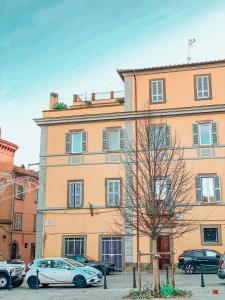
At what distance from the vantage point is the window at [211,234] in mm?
26016

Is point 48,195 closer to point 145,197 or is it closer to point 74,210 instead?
point 74,210

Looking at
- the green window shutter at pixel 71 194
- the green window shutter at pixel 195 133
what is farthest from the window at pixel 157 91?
the green window shutter at pixel 71 194

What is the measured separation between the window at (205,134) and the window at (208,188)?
220cm

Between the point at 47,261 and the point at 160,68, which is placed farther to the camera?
the point at 160,68

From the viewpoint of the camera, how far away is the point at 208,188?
2659 cm

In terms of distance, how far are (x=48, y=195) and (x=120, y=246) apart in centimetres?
599

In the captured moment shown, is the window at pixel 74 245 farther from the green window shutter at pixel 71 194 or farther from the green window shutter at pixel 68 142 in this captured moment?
the green window shutter at pixel 68 142

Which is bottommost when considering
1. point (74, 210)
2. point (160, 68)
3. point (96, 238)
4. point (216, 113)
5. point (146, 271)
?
point (146, 271)

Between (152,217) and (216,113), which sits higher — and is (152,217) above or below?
below

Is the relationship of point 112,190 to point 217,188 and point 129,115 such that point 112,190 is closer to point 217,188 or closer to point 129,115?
point 129,115

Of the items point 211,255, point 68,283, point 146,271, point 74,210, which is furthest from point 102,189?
point 68,283

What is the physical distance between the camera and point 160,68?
2902 cm

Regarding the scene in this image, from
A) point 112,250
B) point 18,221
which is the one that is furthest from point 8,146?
point 112,250

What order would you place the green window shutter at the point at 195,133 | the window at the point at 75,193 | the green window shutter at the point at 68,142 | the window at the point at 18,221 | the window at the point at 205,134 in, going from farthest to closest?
the window at the point at 18,221
the green window shutter at the point at 68,142
the window at the point at 75,193
the green window shutter at the point at 195,133
the window at the point at 205,134
